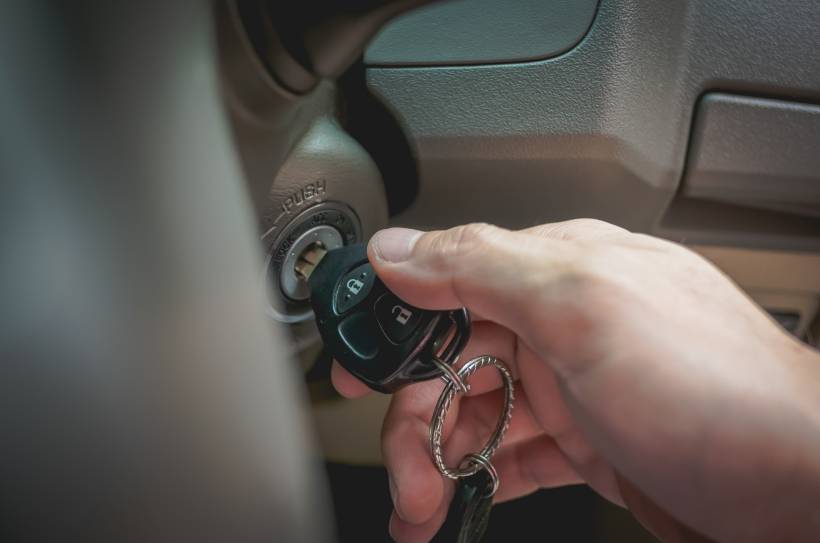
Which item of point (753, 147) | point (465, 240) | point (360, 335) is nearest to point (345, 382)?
point (360, 335)

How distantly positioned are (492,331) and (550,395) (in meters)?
0.09

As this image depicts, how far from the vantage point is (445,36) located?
68 centimetres

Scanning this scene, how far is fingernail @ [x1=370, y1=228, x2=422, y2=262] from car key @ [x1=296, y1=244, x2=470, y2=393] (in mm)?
35

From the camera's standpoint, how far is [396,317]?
55 centimetres

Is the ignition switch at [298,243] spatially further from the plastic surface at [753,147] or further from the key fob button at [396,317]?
the plastic surface at [753,147]

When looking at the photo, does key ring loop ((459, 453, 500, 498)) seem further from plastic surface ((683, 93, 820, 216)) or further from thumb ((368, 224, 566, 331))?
plastic surface ((683, 93, 820, 216))

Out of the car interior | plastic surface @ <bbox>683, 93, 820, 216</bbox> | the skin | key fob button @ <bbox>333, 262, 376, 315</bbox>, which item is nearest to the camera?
the car interior

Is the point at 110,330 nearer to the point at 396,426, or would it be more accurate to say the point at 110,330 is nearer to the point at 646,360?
the point at 646,360

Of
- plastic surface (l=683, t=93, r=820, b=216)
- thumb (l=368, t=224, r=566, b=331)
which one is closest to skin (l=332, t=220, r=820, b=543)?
thumb (l=368, t=224, r=566, b=331)

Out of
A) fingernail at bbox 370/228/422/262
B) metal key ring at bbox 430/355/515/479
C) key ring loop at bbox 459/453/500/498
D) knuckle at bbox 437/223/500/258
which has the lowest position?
key ring loop at bbox 459/453/500/498

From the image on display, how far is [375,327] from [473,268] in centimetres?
10

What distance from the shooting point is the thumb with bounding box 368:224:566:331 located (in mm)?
497

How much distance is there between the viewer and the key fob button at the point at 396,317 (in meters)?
0.54

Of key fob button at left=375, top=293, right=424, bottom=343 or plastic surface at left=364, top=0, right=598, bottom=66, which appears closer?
key fob button at left=375, top=293, right=424, bottom=343
